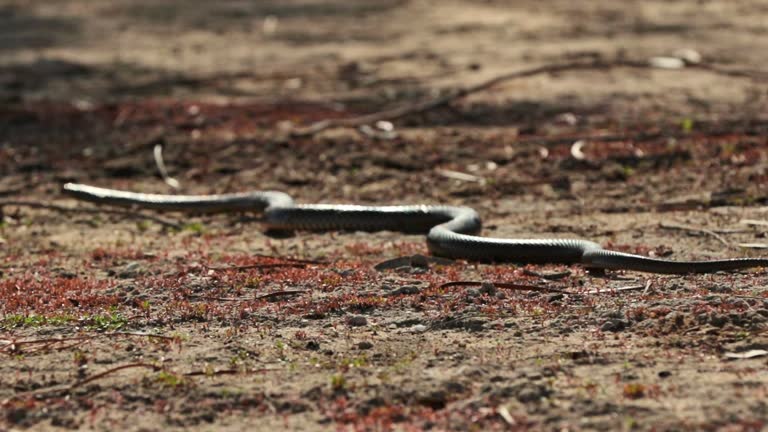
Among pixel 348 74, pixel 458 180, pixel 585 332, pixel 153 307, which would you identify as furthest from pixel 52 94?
pixel 585 332

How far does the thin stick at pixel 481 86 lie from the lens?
15203mm

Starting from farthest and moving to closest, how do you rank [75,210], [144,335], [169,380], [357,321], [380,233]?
1. [75,210]
2. [380,233]
3. [357,321]
4. [144,335]
5. [169,380]

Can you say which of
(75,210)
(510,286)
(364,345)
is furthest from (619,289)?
(75,210)

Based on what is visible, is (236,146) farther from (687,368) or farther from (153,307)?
(687,368)

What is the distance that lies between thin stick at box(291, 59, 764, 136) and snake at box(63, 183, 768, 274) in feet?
7.66

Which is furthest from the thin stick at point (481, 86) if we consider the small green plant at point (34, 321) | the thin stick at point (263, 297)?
the small green plant at point (34, 321)

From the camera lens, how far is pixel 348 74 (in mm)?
18234

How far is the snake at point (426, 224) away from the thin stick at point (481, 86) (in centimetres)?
233

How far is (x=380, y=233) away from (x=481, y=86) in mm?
5095

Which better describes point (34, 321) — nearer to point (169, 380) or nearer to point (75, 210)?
point (169, 380)

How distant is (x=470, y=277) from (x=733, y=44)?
10226 millimetres

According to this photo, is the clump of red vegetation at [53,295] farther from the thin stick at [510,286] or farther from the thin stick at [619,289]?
the thin stick at [619,289]

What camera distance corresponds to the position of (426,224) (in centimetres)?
1163

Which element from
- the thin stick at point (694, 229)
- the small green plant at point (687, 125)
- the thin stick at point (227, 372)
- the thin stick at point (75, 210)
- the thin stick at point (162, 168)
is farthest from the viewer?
the small green plant at point (687, 125)
